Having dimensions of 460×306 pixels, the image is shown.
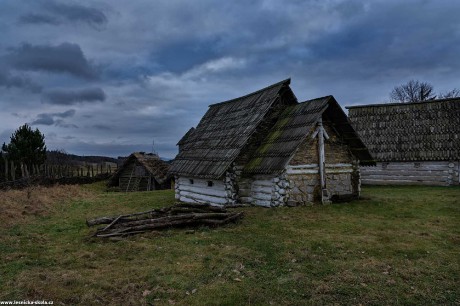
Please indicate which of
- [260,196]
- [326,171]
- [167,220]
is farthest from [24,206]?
[326,171]

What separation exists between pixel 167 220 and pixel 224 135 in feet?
26.7

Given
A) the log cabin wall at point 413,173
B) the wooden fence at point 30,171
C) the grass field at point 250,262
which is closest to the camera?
the grass field at point 250,262

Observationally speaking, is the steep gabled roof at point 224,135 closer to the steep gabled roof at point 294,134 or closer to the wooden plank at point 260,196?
the steep gabled roof at point 294,134

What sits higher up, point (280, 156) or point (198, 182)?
point (280, 156)

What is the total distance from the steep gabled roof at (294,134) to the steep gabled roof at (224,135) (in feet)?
3.25

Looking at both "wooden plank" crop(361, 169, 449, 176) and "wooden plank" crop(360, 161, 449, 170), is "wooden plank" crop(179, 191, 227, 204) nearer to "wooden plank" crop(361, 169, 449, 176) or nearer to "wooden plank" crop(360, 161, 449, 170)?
"wooden plank" crop(361, 169, 449, 176)

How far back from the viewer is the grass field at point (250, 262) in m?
6.18

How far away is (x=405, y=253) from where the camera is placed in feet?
27.8

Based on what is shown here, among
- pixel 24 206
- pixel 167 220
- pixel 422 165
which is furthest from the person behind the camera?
pixel 422 165

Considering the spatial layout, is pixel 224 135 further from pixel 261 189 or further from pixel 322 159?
pixel 322 159

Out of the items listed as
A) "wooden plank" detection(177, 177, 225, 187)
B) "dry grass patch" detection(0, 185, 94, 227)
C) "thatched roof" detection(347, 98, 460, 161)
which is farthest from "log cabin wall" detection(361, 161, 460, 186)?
"dry grass patch" detection(0, 185, 94, 227)

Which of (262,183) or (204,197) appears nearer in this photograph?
(262,183)

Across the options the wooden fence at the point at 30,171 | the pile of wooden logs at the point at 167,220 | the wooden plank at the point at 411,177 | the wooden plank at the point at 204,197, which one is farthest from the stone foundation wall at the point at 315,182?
the wooden fence at the point at 30,171

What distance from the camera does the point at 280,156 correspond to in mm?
15219
